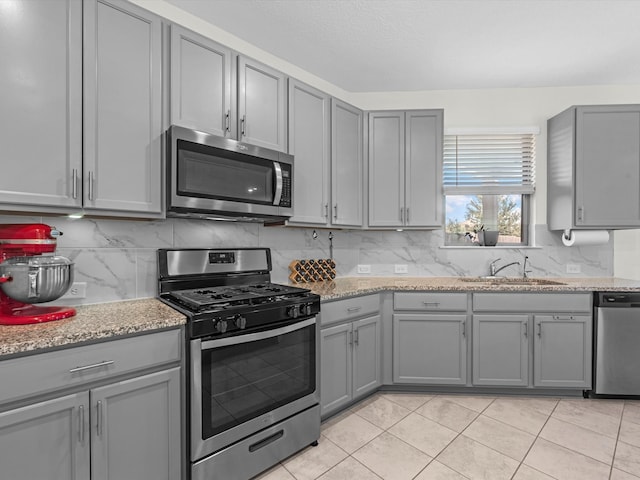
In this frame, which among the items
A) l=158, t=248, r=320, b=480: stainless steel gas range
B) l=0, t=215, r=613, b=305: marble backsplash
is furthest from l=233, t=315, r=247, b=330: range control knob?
l=0, t=215, r=613, b=305: marble backsplash

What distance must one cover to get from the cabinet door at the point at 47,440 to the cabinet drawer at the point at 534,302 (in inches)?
103

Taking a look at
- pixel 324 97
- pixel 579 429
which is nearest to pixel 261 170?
pixel 324 97

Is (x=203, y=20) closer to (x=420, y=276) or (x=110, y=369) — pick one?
(x=110, y=369)

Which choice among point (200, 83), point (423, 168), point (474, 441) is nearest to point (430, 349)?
point (474, 441)

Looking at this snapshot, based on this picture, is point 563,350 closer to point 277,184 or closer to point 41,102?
point 277,184

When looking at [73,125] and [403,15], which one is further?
[403,15]

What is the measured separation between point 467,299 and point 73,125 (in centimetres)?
278

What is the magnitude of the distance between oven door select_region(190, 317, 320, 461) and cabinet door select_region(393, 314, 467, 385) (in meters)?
0.92

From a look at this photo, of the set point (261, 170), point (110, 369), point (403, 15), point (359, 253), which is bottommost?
point (110, 369)

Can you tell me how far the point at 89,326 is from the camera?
1384 mm

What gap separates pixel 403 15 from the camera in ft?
7.41

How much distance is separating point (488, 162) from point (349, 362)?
7.91 feet

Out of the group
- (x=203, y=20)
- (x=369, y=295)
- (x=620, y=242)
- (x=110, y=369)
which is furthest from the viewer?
(x=620, y=242)

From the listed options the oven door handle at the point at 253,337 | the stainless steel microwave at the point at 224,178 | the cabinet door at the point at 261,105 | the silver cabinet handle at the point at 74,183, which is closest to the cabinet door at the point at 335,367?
the oven door handle at the point at 253,337
